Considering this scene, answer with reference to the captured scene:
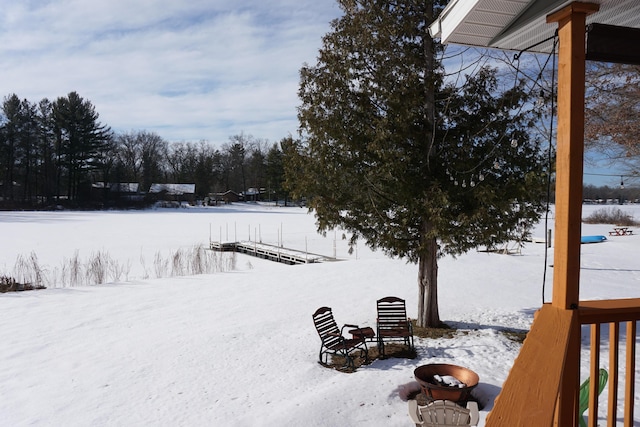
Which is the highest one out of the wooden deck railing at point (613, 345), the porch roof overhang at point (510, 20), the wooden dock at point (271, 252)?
the porch roof overhang at point (510, 20)

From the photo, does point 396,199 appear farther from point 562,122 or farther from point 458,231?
point 562,122

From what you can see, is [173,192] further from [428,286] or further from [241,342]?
[428,286]

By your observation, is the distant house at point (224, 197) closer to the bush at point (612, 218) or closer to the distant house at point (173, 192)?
the distant house at point (173, 192)

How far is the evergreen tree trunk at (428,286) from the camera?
23.8ft

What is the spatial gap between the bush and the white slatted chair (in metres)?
33.9

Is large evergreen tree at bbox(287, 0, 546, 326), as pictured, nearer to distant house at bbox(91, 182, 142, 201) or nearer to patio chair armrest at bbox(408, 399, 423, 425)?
patio chair armrest at bbox(408, 399, 423, 425)

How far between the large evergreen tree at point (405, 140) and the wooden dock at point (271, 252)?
994cm

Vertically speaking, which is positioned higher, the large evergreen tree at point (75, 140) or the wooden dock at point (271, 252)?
the large evergreen tree at point (75, 140)

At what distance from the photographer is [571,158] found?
208 centimetres

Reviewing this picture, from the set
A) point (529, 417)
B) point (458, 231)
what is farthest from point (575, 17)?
point (458, 231)

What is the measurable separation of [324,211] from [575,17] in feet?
16.6

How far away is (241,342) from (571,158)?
5.86 meters

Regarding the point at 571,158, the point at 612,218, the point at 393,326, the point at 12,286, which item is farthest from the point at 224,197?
the point at 571,158

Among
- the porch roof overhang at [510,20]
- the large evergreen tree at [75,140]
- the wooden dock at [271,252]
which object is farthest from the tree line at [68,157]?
the porch roof overhang at [510,20]
